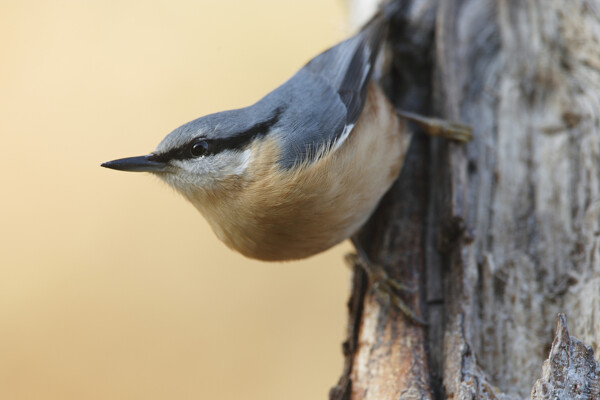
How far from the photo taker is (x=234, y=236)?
2258 millimetres

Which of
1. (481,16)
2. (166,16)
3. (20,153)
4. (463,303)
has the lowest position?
(463,303)

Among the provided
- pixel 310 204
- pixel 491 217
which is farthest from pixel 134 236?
pixel 491 217

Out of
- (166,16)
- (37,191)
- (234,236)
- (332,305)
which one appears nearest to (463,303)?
(234,236)

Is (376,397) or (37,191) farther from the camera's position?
(37,191)

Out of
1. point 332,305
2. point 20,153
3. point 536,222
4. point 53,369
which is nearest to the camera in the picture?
point 536,222

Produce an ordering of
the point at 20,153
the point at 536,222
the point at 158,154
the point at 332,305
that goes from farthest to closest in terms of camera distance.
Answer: the point at 20,153
the point at 332,305
the point at 536,222
the point at 158,154

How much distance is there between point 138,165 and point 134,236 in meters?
2.46

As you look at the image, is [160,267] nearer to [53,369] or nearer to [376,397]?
[53,369]

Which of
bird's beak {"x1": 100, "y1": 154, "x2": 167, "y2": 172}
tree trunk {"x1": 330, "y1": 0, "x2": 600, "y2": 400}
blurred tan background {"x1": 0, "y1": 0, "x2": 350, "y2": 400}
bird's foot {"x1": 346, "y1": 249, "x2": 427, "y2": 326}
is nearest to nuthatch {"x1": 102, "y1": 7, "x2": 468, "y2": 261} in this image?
bird's beak {"x1": 100, "y1": 154, "x2": 167, "y2": 172}

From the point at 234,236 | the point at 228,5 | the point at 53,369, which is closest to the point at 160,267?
the point at 53,369

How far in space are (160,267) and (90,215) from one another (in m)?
0.70

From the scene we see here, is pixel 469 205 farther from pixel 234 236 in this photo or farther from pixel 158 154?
pixel 158 154

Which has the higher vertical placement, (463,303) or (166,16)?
(166,16)

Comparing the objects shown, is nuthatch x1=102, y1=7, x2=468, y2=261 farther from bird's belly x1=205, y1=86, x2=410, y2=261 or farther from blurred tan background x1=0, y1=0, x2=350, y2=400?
blurred tan background x1=0, y1=0, x2=350, y2=400
